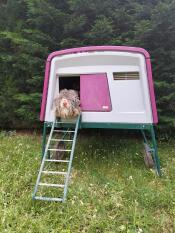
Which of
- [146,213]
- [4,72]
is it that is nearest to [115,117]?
[146,213]

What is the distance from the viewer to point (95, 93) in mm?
4934

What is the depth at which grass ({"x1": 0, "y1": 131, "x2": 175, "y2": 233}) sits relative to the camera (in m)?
3.28

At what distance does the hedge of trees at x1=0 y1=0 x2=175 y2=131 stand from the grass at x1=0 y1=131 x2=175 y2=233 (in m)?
1.37

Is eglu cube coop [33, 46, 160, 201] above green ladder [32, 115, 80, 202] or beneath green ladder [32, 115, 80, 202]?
above

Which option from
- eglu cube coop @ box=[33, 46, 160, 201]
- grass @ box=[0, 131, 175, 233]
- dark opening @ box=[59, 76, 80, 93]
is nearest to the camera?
grass @ box=[0, 131, 175, 233]

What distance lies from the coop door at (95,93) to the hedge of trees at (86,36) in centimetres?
181

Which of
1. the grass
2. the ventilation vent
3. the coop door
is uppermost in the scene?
the ventilation vent

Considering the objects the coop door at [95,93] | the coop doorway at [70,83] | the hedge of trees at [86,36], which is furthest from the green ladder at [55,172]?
the hedge of trees at [86,36]

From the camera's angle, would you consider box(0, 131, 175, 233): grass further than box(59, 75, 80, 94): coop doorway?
No

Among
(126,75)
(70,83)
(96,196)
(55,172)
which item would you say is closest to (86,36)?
(70,83)

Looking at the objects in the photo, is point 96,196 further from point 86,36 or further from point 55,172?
point 86,36

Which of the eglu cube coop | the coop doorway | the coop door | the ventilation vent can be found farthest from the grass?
the ventilation vent

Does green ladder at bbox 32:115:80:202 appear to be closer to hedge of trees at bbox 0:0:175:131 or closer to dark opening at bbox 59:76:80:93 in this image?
dark opening at bbox 59:76:80:93

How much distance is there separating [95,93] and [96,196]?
5.73 ft
